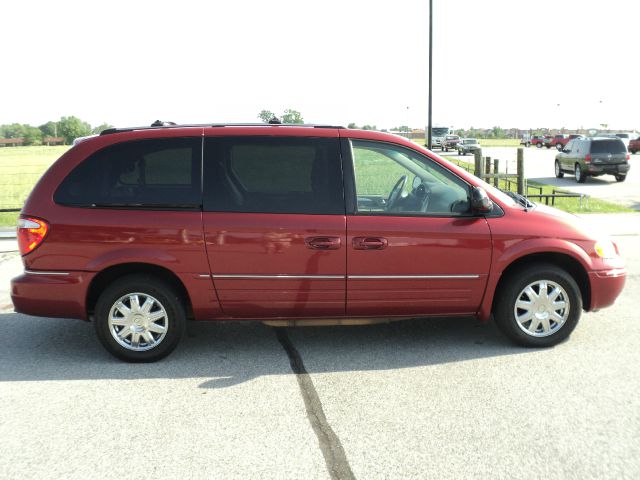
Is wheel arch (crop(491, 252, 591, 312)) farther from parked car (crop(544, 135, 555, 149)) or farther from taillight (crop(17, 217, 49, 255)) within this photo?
parked car (crop(544, 135, 555, 149))

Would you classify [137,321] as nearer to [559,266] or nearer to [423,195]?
A: [423,195]

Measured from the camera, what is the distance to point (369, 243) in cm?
475

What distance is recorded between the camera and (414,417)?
150 inches

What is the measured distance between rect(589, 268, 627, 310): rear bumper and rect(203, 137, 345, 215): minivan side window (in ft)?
7.13

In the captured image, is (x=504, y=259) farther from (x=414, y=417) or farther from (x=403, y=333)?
(x=414, y=417)

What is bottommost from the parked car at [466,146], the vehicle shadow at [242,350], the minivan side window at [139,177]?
the vehicle shadow at [242,350]

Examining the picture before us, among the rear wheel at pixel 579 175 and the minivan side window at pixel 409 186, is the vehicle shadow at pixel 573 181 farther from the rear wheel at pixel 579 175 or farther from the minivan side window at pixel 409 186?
the minivan side window at pixel 409 186

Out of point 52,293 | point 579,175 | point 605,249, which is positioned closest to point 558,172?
point 579,175

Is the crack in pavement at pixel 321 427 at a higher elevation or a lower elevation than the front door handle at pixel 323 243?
lower

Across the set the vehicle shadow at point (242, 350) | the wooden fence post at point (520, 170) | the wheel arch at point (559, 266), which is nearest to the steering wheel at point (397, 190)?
the wheel arch at point (559, 266)

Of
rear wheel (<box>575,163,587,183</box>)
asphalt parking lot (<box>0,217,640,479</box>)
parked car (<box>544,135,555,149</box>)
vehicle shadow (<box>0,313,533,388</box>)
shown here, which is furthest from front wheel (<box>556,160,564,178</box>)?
parked car (<box>544,135,555,149</box>)

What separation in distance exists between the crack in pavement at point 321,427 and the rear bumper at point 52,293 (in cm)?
166

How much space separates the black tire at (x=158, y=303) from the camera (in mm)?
4762

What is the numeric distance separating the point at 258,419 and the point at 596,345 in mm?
2957
